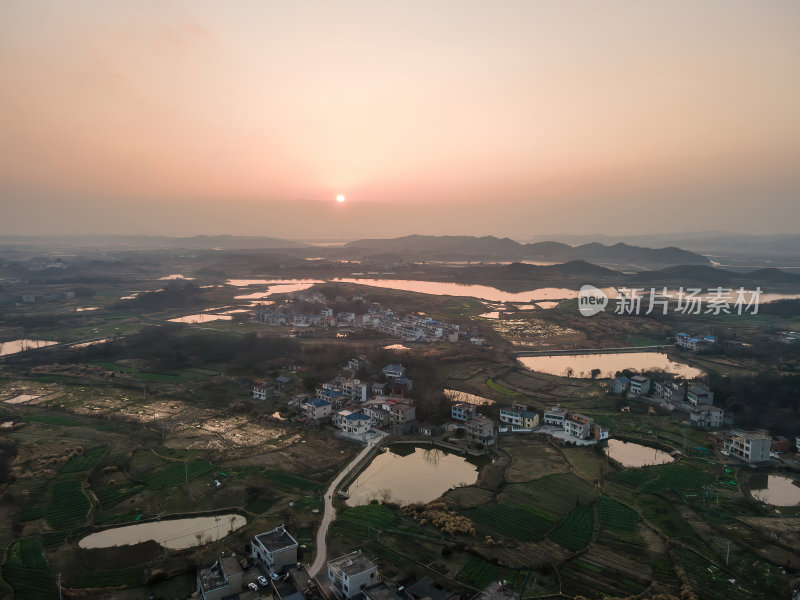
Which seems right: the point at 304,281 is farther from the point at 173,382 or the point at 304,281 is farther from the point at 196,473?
the point at 196,473

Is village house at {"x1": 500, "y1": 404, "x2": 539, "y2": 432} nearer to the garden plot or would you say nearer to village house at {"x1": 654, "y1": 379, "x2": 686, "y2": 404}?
village house at {"x1": 654, "y1": 379, "x2": 686, "y2": 404}

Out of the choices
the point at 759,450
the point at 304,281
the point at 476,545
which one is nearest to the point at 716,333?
the point at 759,450

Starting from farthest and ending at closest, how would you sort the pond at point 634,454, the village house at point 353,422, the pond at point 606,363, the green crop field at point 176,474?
the pond at point 606,363
the village house at point 353,422
the pond at point 634,454
the green crop field at point 176,474

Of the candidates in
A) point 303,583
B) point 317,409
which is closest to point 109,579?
point 303,583

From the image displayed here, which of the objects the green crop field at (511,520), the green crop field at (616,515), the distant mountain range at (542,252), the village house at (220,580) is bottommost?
the green crop field at (511,520)

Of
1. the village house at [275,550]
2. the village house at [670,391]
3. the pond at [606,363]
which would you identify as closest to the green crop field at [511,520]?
the village house at [275,550]

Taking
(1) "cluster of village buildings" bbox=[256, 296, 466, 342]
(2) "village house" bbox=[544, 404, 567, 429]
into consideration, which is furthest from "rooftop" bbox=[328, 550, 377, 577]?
(1) "cluster of village buildings" bbox=[256, 296, 466, 342]

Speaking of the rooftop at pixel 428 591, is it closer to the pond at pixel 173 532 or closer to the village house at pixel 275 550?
the village house at pixel 275 550
